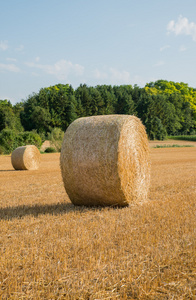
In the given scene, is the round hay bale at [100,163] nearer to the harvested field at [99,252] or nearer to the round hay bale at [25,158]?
the harvested field at [99,252]

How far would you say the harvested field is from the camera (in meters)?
3.50

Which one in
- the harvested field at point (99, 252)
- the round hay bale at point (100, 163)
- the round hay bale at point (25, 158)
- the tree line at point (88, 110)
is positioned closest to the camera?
the harvested field at point (99, 252)

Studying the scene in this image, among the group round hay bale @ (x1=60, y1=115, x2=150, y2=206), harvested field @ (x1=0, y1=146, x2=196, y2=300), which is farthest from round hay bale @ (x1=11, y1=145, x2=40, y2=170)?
round hay bale @ (x1=60, y1=115, x2=150, y2=206)

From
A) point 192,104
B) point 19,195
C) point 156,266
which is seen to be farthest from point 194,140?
point 156,266

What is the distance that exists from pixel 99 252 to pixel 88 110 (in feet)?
220

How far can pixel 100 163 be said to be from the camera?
7.00 m

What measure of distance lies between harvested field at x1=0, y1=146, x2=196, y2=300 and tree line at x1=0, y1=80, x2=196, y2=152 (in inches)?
1608

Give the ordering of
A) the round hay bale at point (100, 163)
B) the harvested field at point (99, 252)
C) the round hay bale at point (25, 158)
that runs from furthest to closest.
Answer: the round hay bale at point (25, 158) → the round hay bale at point (100, 163) → the harvested field at point (99, 252)

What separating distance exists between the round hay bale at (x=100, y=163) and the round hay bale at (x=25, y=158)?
11155mm

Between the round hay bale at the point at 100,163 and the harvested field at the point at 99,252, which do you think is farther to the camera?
the round hay bale at the point at 100,163

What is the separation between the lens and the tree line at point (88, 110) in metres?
58.4

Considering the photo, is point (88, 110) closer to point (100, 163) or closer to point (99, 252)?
point (100, 163)

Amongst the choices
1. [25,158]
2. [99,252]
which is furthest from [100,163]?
[25,158]

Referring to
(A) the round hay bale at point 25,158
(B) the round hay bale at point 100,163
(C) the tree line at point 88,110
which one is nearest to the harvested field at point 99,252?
(B) the round hay bale at point 100,163
